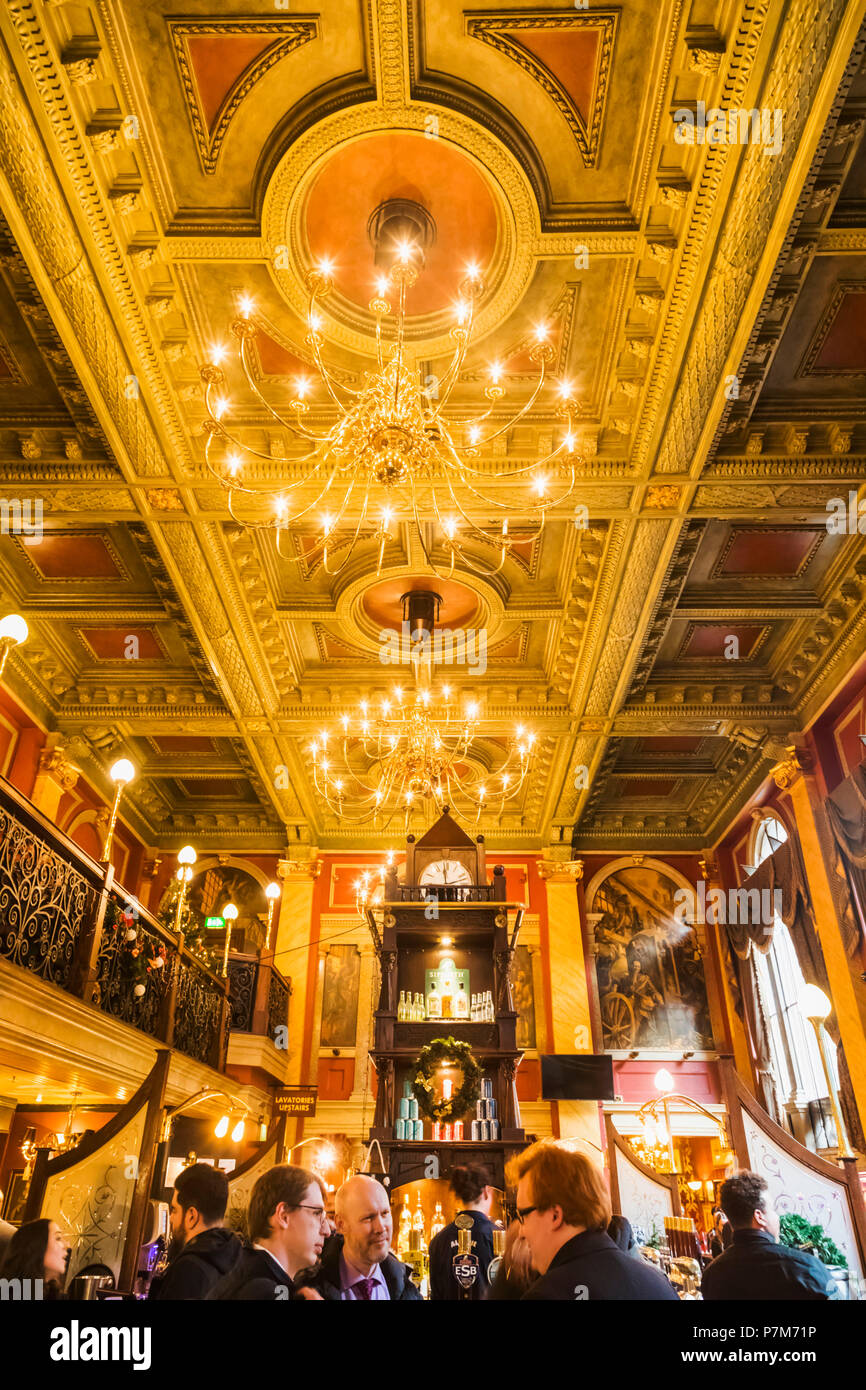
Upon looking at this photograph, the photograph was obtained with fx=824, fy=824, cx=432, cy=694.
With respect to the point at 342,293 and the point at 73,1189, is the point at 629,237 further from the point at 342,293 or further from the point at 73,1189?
the point at 73,1189

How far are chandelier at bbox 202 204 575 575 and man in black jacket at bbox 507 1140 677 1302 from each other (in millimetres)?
3949

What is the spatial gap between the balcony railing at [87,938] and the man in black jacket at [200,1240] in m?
2.05

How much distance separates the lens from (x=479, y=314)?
6.63 meters

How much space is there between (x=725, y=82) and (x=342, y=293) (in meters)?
3.03

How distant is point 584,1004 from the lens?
43.9ft

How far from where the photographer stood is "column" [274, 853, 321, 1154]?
509 inches

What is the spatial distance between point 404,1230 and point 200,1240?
6.23 meters

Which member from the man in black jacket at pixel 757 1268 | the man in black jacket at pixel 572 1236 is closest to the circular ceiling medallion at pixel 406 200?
the man in black jacket at pixel 572 1236

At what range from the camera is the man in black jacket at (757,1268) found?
9.18ft

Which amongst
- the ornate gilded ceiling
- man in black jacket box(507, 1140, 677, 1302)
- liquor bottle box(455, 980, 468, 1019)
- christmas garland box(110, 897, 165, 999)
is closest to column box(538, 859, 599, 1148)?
liquor bottle box(455, 980, 468, 1019)

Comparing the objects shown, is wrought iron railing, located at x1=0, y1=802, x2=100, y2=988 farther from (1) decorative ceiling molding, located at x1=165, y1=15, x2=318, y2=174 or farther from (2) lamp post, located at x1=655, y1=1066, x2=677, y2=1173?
(2) lamp post, located at x1=655, y1=1066, x2=677, y2=1173

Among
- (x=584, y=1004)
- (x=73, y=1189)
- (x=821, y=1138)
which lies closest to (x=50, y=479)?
(x=73, y=1189)

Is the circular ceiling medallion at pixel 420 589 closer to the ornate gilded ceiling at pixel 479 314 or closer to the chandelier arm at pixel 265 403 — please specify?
the ornate gilded ceiling at pixel 479 314

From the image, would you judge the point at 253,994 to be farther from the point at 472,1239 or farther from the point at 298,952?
the point at 472,1239
